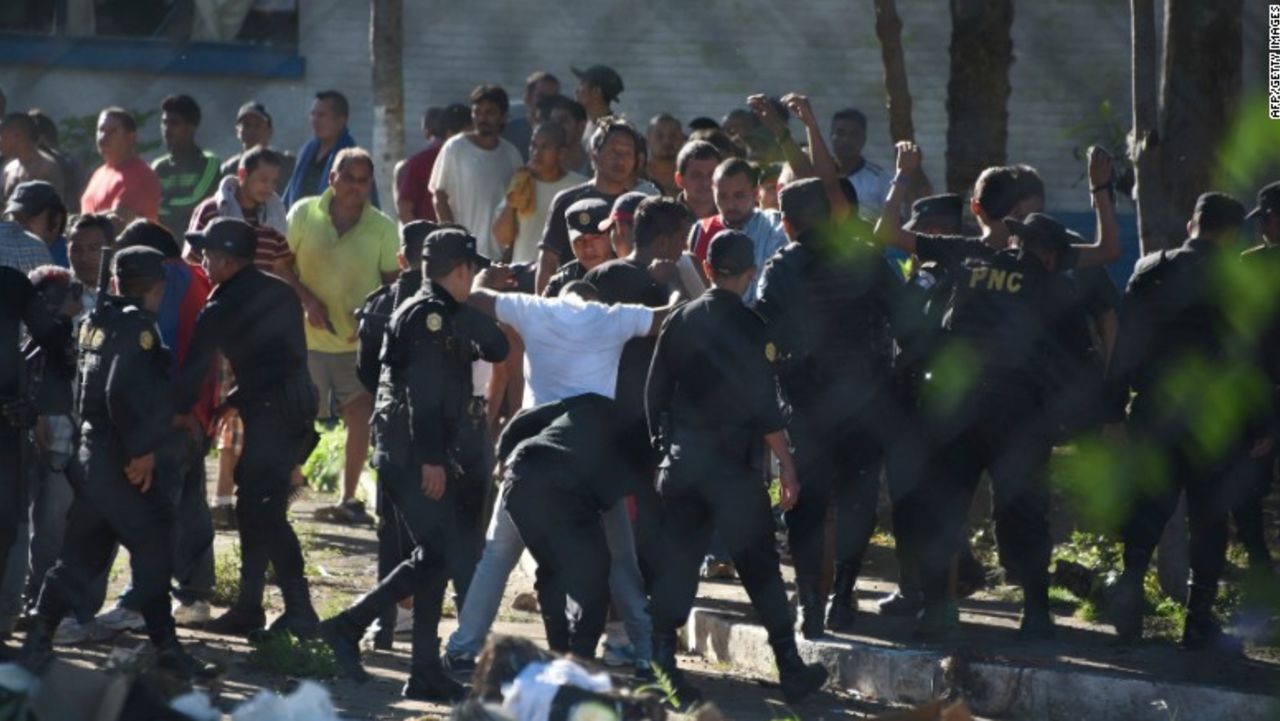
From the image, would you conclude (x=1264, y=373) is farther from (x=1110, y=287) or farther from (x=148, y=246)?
(x=148, y=246)

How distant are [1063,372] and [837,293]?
88cm

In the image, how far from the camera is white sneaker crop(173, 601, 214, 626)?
8.48m

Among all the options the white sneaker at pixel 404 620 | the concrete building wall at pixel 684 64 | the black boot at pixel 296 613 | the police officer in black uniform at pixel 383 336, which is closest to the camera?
the police officer in black uniform at pixel 383 336

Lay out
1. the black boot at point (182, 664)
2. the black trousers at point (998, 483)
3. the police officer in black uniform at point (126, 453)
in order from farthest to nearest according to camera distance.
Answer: the black trousers at point (998, 483)
the police officer in black uniform at point (126, 453)
the black boot at point (182, 664)

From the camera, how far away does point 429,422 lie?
705 cm

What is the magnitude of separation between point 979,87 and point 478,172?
2.71m

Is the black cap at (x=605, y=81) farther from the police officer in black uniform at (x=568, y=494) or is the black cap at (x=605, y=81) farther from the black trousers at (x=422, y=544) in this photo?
the black trousers at (x=422, y=544)

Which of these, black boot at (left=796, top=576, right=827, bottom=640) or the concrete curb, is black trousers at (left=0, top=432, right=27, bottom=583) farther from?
black boot at (left=796, top=576, right=827, bottom=640)

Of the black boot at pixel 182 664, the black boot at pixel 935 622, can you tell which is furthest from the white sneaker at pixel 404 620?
the black boot at pixel 935 622

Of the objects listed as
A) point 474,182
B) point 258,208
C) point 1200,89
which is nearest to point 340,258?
point 258,208

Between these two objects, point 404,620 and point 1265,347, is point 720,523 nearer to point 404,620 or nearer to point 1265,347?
point 404,620

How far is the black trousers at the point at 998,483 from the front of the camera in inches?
304

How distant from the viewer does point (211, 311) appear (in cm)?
766

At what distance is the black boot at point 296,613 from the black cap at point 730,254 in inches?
85.2
